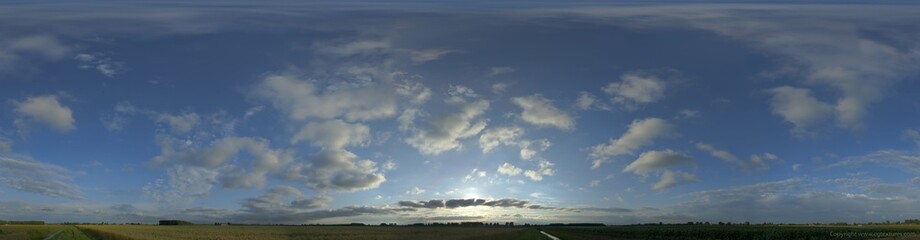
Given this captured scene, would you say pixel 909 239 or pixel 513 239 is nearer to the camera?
pixel 909 239

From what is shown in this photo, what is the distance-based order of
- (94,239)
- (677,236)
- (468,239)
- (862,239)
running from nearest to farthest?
(862,239)
(468,239)
(94,239)
(677,236)

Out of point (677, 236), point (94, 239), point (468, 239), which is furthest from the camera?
point (677, 236)

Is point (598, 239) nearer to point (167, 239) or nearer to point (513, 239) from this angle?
point (513, 239)

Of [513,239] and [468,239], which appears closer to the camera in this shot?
[468,239]

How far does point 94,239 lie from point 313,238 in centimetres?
2195

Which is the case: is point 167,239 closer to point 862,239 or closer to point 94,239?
point 94,239

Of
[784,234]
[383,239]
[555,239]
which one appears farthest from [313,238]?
[784,234]

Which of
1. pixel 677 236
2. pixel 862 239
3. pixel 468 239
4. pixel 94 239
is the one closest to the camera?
pixel 862 239

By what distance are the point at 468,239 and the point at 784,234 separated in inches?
1317

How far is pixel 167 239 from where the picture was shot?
6600 centimetres

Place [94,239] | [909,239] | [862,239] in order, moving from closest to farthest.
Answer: [909,239] → [862,239] → [94,239]

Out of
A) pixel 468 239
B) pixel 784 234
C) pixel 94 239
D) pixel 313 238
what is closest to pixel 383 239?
pixel 468 239

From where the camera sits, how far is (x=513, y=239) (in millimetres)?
73625

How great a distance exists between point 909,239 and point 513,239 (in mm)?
39391
